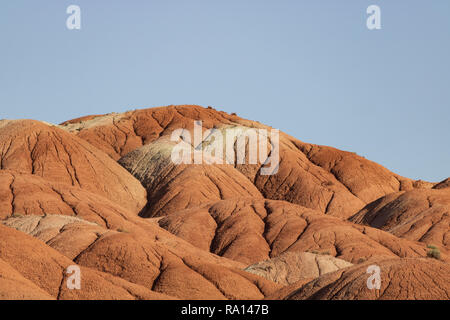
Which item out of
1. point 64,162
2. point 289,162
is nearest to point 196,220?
point 64,162

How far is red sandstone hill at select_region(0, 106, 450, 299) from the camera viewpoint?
51000 millimetres

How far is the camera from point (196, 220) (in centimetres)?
10100

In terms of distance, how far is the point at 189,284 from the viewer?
59.3 metres

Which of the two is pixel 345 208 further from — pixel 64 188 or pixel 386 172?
pixel 64 188

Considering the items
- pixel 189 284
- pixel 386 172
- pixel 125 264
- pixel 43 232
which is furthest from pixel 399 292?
pixel 386 172

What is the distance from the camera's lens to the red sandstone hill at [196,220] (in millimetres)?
51000

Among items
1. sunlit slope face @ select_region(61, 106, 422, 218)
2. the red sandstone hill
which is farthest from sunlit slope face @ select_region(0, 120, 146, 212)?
sunlit slope face @ select_region(61, 106, 422, 218)

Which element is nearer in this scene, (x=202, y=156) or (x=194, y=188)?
(x=194, y=188)

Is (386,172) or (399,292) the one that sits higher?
(399,292)

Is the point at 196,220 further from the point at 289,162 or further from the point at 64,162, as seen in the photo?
the point at 289,162

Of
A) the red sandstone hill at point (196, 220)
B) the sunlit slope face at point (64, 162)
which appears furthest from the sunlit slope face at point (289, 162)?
the sunlit slope face at point (64, 162)

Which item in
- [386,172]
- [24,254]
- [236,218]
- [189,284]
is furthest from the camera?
[386,172]

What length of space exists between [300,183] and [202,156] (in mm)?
15176

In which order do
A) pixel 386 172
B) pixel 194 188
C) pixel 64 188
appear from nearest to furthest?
1. pixel 64 188
2. pixel 194 188
3. pixel 386 172
